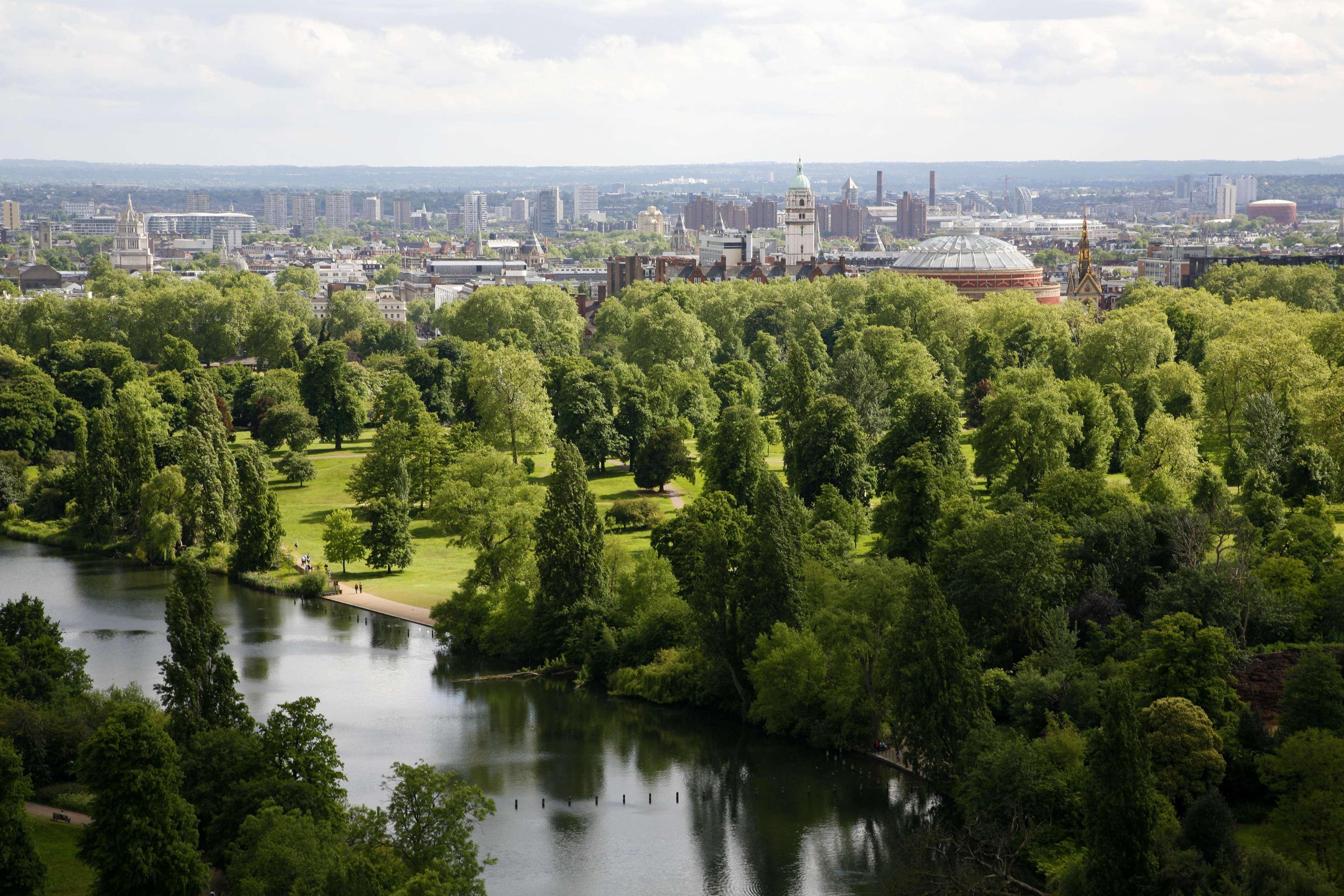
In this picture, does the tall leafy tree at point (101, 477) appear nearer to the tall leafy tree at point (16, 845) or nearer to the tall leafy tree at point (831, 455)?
the tall leafy tree at point (831, 455)

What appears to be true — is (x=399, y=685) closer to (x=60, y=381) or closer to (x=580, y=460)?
(x=580, y=460)

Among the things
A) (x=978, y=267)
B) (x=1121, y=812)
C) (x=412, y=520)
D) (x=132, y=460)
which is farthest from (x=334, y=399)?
(x=1121, y=812)

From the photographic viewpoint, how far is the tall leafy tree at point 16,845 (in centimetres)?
3209

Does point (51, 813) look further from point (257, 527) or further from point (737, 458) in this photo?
point (737, 458)

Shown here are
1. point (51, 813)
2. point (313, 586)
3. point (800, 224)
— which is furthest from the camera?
point (800, 224)

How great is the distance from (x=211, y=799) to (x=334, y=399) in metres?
53.4

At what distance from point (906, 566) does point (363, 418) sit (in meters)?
49.8

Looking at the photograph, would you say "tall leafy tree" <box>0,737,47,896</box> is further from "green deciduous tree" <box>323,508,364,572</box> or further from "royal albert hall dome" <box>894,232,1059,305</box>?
"royal albert hall dome" <box>894,232,1059,305</box>

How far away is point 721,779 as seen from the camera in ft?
135

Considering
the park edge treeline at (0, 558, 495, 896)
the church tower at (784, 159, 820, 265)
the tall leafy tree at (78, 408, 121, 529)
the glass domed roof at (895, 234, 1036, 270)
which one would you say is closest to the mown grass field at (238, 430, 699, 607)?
the tall leafy tree at (78, 408, 121, 529)

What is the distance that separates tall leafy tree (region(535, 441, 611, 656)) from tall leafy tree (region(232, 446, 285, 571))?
1572cm

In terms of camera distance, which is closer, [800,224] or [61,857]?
[61,857]

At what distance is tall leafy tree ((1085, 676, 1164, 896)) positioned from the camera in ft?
103

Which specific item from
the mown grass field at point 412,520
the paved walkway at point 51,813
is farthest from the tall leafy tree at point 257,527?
the paved walkway at point 51,813
